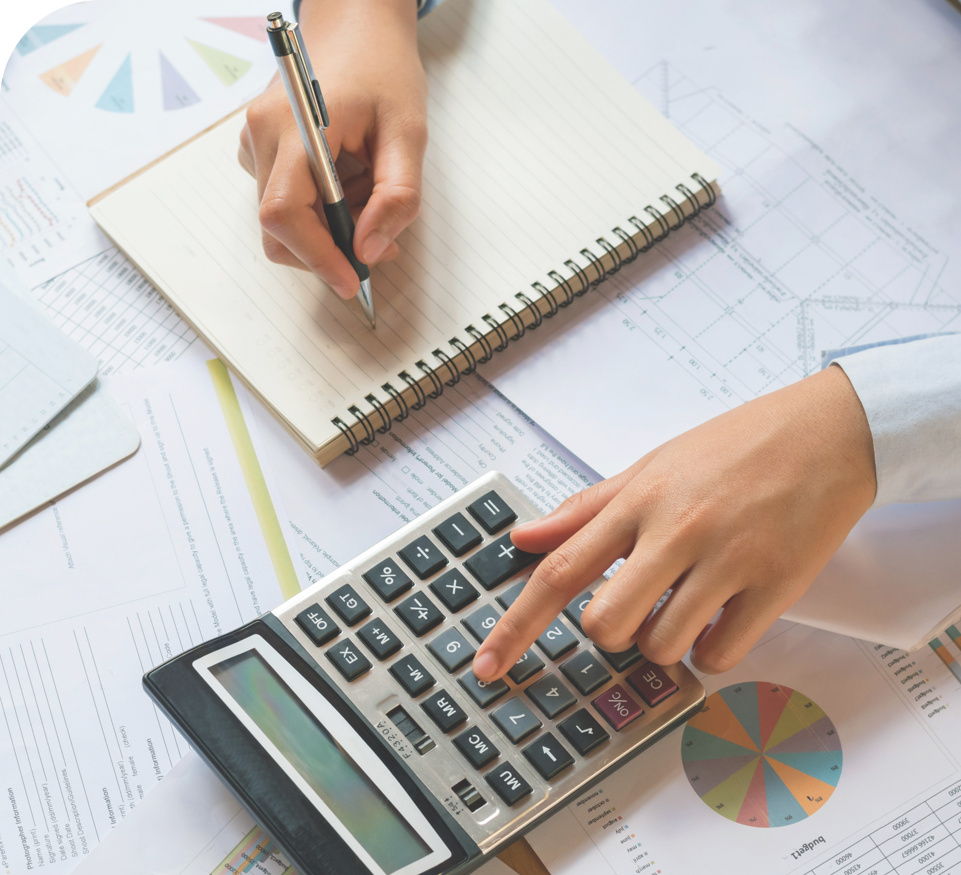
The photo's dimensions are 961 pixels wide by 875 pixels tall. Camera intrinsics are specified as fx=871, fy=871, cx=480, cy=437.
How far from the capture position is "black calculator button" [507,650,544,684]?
46 centimetres

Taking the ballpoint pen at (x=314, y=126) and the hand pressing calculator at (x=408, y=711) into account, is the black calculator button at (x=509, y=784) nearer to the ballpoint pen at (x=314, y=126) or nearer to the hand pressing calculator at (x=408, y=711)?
the hand pressing calculator at (x=408, y=711)

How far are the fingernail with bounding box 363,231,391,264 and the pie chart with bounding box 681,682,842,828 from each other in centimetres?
34

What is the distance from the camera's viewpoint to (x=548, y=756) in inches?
17.2

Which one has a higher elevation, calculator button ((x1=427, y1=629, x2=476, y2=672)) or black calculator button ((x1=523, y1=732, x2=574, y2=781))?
calculator button ((x1=427, y1=629, x2=476, y2=672))

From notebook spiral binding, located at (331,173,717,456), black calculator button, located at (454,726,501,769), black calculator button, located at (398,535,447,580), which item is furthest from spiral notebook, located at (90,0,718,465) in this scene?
black calculator button, located at (454,726,501,769)

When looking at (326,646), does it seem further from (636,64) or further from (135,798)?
(636,64)

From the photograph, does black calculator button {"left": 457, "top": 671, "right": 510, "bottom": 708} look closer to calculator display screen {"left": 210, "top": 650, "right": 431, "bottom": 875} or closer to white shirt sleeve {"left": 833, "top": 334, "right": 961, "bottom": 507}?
calculator display screen {"left": 210, "top": 650, "right": 431, "bottom": 875}

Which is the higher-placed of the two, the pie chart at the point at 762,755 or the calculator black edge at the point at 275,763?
the calculator black edge at the point at 275,763

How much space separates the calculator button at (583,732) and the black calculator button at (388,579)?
110mm

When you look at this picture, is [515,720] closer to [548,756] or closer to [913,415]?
[548,756]

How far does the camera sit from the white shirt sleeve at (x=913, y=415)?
1.61ft

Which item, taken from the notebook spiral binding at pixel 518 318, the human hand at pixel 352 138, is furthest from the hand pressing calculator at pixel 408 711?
the human hand at pixel 352 138

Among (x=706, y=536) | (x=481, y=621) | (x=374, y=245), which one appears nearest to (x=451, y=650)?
(x=481, y=621)

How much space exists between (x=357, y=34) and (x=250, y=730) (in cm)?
49
